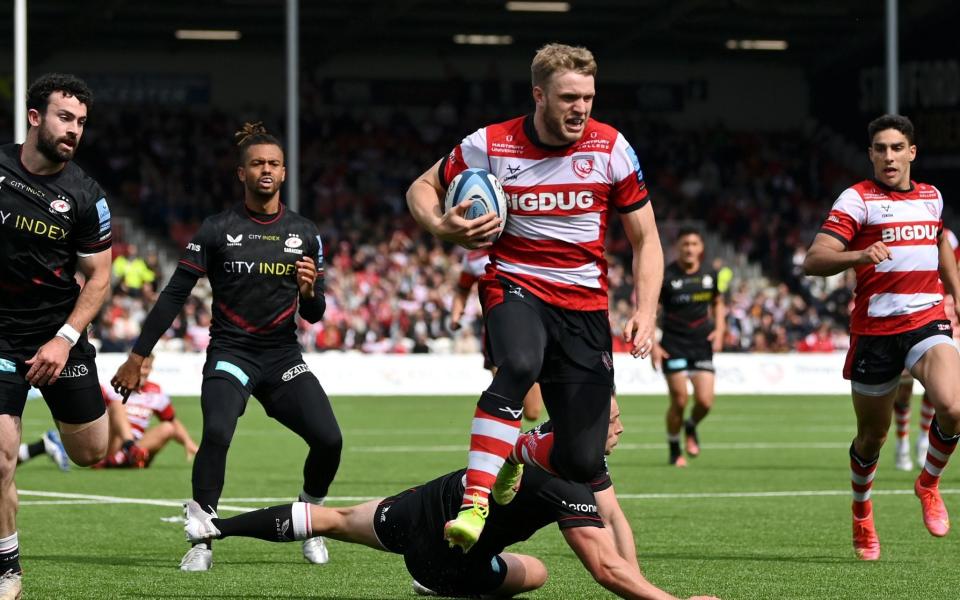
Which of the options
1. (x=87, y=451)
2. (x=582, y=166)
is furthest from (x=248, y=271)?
(x=582, y=166)

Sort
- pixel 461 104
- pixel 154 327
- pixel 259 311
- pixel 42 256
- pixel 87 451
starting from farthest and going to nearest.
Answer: pixel 461 104 < pixel 259 311 < pixel 154 327 < pixel 87 451 < pixel 42 256

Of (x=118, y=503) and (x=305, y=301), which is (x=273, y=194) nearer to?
(x=305, y=301)

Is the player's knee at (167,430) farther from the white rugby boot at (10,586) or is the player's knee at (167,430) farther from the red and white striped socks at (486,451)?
the red and white striped socks at (486,451)

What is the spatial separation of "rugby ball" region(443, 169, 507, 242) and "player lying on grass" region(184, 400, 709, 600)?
1.02 m

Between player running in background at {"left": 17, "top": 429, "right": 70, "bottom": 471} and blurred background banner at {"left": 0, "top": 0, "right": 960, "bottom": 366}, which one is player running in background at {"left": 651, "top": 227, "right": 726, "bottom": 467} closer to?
player running in background at {"left": 17, "top": 429, "right": 70, "bottom": 471}

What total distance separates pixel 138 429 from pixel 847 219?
8.77m

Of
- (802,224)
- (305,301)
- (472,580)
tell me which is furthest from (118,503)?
(802,224)

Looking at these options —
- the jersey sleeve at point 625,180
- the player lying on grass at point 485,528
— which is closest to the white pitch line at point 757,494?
the player lying on grass at point 485,528

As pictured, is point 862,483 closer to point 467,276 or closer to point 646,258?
point 646,258

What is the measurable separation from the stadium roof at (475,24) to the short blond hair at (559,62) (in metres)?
32.5

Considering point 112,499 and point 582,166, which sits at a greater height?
point 582,166

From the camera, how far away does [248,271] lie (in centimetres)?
926

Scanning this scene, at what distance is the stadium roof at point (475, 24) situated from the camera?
40.5 metres

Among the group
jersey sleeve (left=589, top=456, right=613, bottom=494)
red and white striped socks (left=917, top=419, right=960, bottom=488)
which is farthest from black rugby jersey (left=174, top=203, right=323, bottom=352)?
red and white striped socks (left=917, top=419, right=960, bottom=488)
